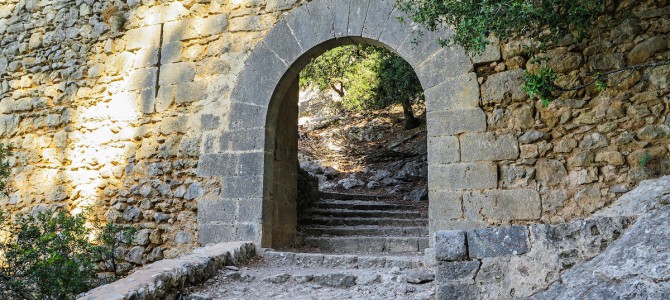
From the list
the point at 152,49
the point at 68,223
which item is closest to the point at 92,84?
the point at 152,49

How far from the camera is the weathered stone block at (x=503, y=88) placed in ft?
14.5

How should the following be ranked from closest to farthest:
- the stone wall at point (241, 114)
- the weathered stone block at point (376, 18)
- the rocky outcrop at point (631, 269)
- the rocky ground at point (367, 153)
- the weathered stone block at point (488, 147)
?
the rocky outcrop at point (631, 269)
the stone wall at point (241, 114)
the weathered stone block at point (488, 147)
the weathered stone block at point (376, 18)
the rocky ground at point (367, 153)

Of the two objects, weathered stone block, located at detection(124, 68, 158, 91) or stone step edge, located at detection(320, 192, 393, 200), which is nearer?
weathered stone block, located at detection(124, 68, 158, 91)

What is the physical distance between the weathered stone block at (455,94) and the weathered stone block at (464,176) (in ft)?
1.79

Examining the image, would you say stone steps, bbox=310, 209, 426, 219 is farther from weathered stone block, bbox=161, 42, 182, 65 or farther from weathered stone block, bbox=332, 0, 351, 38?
weathered stone block, bbox=332, 0, 351, 38

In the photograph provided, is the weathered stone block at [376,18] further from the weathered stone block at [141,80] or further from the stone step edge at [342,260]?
the weathered stone block at [141,80]

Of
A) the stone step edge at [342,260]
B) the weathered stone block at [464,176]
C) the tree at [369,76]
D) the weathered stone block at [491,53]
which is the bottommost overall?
the stone step edge at [342,260]

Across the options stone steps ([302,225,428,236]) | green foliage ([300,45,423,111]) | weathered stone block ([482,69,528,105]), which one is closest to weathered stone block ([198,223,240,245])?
stone steps ([302,225,428,236])

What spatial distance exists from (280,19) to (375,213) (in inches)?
144

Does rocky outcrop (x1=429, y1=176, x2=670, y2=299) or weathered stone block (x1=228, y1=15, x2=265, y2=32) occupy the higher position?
weathered stone block (x1=228, y1=15, x2=265, y2=32)

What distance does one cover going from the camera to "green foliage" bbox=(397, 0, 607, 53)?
3473 mm

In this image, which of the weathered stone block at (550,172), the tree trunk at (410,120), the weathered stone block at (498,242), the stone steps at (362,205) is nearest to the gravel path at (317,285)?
the weathered stone block at (498,242)

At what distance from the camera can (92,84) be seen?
615 centimetres

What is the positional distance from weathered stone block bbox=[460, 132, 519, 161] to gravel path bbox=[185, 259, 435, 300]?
1233mm
